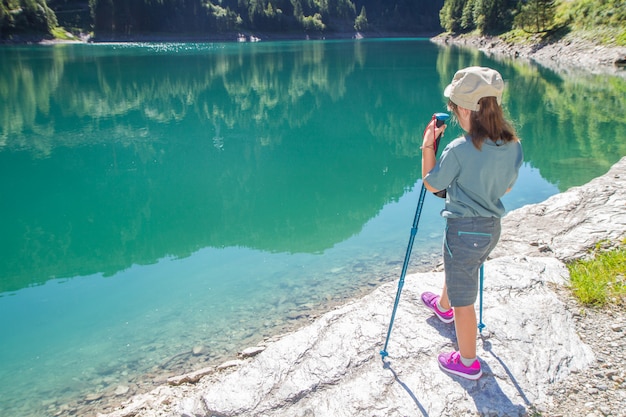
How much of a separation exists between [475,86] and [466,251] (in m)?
1.14

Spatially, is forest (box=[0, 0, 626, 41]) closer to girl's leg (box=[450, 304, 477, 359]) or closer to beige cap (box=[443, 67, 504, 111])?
beige cap (box=[443, 67, 504, 111])

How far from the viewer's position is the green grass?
497 cm

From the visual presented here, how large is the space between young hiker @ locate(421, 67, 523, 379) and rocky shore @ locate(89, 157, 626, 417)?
473 mm

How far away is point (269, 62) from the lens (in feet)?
174

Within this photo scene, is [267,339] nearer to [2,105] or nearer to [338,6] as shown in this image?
[2,105]

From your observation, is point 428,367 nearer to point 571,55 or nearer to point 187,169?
point 187,169

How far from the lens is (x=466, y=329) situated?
12.6ft

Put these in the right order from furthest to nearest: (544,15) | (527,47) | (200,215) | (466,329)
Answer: (544,15) → (527,47) → (200,215) → (466,329)

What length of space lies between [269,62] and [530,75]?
2723 cm

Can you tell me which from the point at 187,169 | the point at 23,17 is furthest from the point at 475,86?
the point at 23,17

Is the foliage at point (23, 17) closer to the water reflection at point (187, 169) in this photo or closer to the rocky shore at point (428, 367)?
the water reflection at point (187, 169)

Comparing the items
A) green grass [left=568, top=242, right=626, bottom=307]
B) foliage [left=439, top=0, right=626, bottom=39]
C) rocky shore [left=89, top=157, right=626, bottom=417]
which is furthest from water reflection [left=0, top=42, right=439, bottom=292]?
foliage [left=439, top=0, right=626, bottom=39]

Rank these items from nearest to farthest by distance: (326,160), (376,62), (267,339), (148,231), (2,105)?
(267,339), (148,231), (326,160), (2,105), (376,62)

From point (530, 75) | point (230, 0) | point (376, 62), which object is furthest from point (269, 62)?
point (230, 0)
